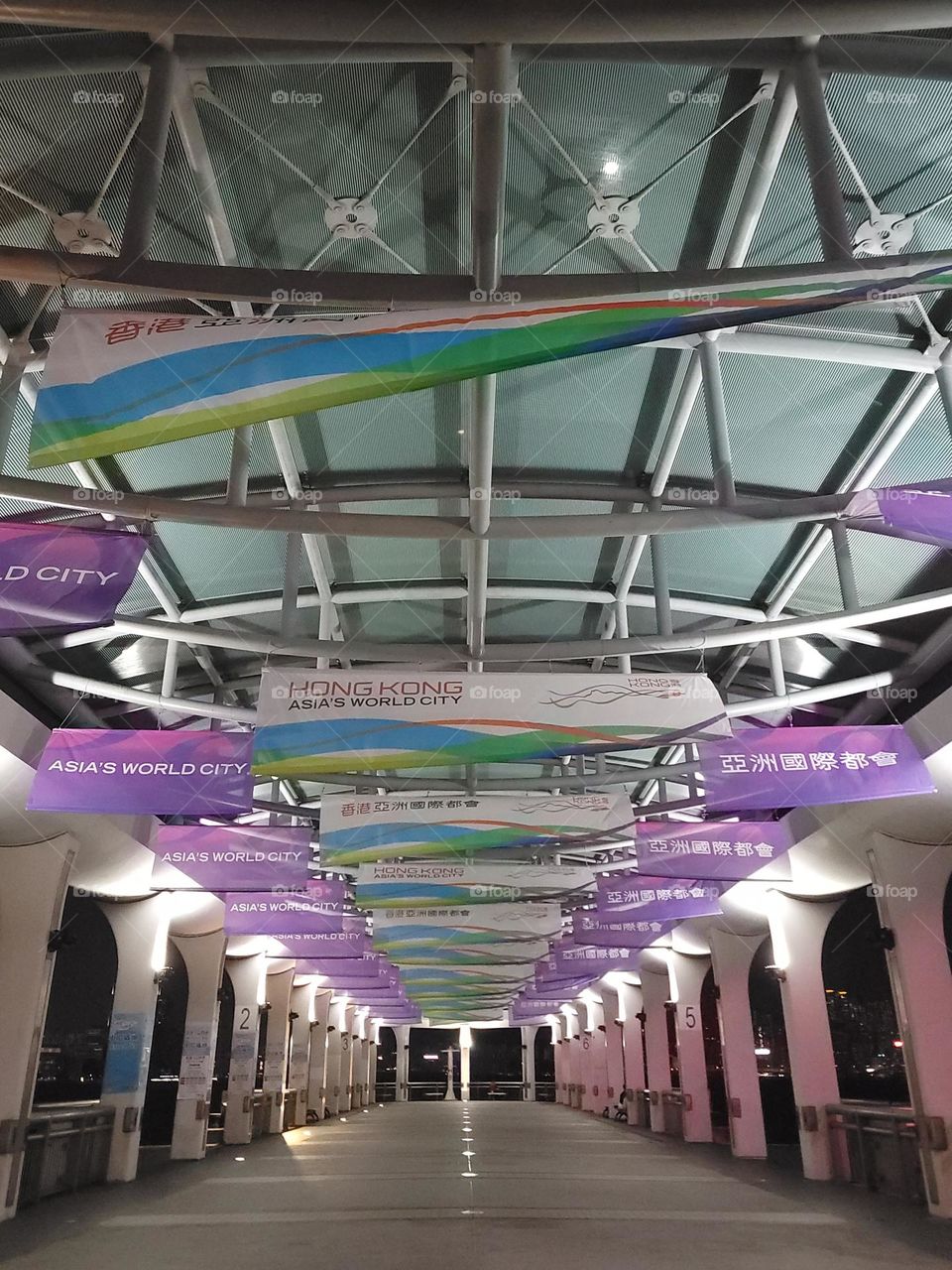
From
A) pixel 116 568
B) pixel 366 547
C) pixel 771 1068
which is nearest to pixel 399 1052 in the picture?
pixel 771 1068

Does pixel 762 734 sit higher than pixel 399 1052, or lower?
higher

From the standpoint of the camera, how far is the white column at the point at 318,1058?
97.9ft

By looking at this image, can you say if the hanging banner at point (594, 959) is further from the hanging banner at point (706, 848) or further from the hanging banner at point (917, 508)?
the hanging banner at point (917, 508)

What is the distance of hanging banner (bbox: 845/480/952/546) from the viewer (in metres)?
6.05

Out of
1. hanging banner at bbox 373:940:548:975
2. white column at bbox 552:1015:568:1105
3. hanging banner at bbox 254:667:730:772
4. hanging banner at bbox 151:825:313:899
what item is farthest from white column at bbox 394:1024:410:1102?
hanging banner at bbox 254:667:730:772

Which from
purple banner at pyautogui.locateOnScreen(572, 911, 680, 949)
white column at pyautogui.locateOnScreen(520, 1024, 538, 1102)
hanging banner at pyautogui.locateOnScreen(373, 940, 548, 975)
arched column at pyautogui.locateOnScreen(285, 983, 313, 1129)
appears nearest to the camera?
purple banner at pyautogui.locateOnScreen(572, 911, 680, 949)

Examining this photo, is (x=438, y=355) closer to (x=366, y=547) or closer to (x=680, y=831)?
(x=366, y=547)

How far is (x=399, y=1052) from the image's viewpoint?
46.5 m

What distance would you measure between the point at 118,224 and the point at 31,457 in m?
2.92

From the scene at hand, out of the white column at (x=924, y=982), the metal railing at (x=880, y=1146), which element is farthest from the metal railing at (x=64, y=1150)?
the metal railing at (x=880, y=1146)

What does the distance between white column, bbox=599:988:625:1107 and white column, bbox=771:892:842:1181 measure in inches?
624

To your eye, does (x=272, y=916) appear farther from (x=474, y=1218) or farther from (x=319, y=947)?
(x=474, y=1218)

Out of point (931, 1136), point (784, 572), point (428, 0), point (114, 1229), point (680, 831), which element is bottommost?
point (114, 1229)

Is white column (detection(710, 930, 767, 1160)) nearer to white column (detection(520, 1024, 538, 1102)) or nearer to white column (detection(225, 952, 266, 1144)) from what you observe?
white column (detection(225, 952, 266, 1144))
